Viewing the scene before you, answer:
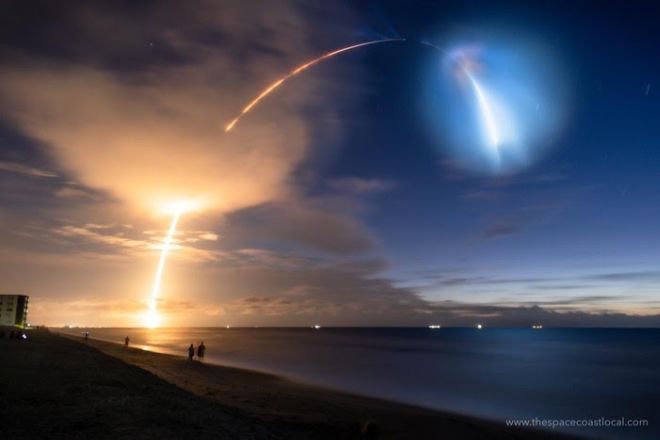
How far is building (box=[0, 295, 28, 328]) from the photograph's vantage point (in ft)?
401

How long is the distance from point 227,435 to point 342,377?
40.3 meters

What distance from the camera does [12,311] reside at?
4820 inches

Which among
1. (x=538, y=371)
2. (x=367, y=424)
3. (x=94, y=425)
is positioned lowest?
(x=538, y=371)

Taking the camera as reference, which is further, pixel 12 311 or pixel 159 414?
pixel 12 311

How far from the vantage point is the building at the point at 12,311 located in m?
122

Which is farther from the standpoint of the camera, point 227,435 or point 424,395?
point 424,395

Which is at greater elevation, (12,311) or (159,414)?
(159,414)

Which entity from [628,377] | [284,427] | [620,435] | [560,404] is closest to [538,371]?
[628,377]

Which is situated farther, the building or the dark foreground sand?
the building

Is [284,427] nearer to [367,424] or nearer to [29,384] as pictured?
[367,424]

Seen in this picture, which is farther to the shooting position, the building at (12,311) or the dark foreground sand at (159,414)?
the building at (12,311)

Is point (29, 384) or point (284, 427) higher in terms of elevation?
point (29, 384)

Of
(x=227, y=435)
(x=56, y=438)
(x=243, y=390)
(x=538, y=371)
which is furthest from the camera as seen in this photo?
(x=538, y=371)

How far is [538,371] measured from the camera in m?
69.4
